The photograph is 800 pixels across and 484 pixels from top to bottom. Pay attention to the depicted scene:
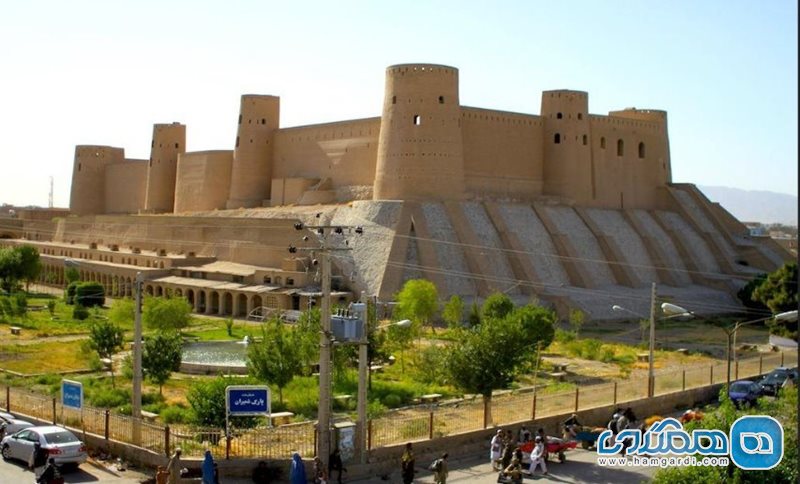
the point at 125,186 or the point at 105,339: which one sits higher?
the point at 125,186

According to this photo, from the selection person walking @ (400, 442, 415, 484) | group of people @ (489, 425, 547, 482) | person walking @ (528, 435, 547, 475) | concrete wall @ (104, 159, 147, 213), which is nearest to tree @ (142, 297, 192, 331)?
group of people @ (489, 425, 547, 482)

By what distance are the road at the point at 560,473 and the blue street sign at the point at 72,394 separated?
13.6 feet

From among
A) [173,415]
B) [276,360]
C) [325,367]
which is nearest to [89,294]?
[276,360]

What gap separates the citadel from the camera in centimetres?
3064

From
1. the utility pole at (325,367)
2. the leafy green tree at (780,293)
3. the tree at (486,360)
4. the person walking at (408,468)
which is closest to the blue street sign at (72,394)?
the utility pole at (325,367)

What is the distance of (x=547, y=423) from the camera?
1448 centimetres

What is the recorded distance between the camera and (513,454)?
12.0 m

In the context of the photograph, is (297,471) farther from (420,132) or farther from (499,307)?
(420,132)

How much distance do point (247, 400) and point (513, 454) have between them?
11.5 feet

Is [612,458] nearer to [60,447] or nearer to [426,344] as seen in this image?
[60,447]

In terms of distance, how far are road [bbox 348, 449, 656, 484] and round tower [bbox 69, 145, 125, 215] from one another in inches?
1669

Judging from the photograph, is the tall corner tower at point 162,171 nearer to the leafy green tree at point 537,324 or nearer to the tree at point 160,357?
the leafy green tree at point 537,324

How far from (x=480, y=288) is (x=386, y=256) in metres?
3.20

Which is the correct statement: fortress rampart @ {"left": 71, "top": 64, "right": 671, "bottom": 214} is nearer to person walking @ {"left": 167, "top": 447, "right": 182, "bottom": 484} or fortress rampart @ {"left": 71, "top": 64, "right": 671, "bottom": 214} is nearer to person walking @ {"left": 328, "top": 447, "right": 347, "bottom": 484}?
person walking @ {"left": 328, "top": 447, "right": 347, "bottom": 484}
